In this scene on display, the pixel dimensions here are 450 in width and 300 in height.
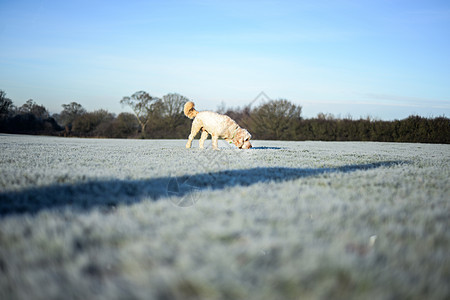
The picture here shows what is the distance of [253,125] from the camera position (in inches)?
1241

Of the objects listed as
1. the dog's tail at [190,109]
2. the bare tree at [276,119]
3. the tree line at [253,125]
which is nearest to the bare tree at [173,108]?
the tree line at [253,125]

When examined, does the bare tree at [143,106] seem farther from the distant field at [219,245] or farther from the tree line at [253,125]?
the distant field at [219,245]

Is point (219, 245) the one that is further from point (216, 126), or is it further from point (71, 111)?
point (71, 111)

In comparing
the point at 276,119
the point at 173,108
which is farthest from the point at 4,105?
the point at 276,119

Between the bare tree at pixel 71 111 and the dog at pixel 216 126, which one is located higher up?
the bare tree at pixel 71 111

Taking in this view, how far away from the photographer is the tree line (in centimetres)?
2761

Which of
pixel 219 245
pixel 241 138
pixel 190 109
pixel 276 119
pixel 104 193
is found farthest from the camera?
pixel 276 119

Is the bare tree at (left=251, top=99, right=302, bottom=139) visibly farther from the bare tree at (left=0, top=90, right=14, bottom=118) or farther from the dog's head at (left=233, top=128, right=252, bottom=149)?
the bare tree at (left=0, top=90, right=14, bottom=118)

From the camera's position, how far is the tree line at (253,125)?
90.6 ft

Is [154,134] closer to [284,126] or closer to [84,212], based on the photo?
[284,126]

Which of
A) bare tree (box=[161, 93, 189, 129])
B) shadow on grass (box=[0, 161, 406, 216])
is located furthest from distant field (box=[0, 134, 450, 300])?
bare tree (box=[161, 93, 189, 129])

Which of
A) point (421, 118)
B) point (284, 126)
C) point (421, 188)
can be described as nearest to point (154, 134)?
point (284, 126)

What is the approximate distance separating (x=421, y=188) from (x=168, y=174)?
3.44 m

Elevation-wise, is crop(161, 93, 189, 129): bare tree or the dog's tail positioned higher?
crop(161, 93, 189, 129): bare tree
